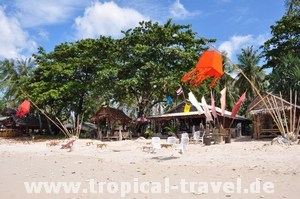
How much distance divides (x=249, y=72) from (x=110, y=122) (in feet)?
69.4

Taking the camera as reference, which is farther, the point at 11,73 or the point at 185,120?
the point at 11,73

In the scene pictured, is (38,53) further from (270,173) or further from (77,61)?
(270,173)

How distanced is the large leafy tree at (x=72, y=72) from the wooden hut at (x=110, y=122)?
212cm

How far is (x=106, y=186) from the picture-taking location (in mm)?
8203

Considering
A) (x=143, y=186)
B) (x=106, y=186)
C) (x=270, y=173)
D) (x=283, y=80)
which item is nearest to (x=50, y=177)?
(x=106, y=186)

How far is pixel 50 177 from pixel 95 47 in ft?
84.6

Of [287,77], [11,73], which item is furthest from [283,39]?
[11,73]

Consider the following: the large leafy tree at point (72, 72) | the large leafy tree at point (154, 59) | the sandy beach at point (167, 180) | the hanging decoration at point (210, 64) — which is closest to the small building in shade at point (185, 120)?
the large leafy tree at point (154, 59)

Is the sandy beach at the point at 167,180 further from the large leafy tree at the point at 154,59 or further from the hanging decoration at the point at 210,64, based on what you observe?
the large leafy tree at the point at 154,59

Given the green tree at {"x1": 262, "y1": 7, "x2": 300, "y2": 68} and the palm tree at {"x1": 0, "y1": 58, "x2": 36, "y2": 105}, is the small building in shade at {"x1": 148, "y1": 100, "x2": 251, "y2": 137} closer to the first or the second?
the green tree at {"x1": 262, "y1": 7, "x2": 300, "y2": 68}

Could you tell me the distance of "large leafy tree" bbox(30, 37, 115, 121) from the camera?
3272 centimetres

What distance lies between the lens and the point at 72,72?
109 ft

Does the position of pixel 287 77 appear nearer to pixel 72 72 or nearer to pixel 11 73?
pixel 72 72

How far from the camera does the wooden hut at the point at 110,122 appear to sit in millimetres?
29898
